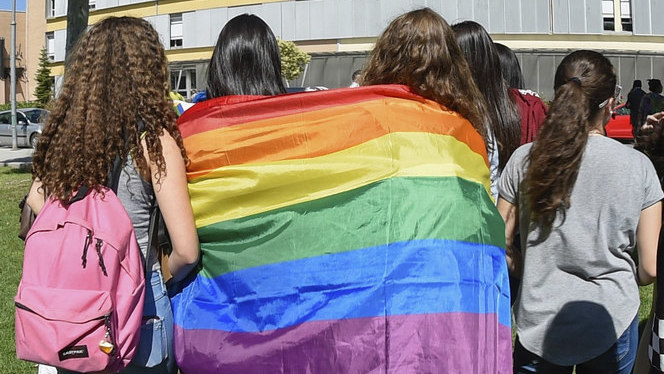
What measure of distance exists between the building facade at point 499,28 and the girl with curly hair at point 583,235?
2988cm

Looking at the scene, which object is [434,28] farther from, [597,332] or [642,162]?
[597,332]

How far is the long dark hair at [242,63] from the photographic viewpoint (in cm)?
353

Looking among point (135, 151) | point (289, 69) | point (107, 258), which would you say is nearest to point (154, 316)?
point (107, 258)

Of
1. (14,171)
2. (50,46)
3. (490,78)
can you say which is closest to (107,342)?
(490,78)

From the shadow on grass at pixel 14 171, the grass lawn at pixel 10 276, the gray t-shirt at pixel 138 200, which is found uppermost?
the shadow on grass at pixel 14 171

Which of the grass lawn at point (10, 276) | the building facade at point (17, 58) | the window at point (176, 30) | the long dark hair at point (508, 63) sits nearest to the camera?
the long dark hair at point (508, 63)

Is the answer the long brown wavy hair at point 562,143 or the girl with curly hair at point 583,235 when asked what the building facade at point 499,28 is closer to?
the long brown wavy hair at point 562,143

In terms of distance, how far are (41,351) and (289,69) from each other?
29.1 metres

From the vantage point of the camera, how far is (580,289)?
10.2 ft

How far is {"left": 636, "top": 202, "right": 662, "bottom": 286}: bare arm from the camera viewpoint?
3.13m

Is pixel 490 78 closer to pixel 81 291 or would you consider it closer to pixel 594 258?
pixel 594 258

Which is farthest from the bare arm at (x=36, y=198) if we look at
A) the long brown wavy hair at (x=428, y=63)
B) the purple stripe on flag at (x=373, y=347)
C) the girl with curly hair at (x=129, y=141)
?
the long brown wavy hair at (x=428, y=63)

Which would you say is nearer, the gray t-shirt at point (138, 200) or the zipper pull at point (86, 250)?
the zipper pull at point (86, 250)

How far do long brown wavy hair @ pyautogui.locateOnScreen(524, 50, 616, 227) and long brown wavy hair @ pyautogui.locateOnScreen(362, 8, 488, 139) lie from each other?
0.90 ft
